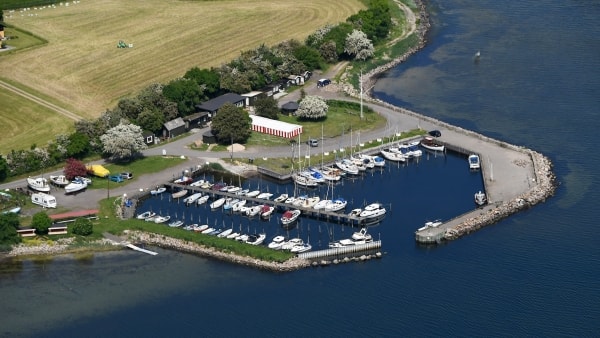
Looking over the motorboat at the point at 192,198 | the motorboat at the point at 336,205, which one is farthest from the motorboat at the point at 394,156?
the motorboat at the point at 192,198

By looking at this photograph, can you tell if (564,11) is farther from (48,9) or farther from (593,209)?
(48,9)

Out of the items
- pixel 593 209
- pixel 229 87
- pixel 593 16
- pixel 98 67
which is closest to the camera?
pixel 593 209

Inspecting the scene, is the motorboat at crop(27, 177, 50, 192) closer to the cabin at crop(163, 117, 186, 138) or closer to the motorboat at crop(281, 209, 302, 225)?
the cabin at crop(163, 117, 186, 138)

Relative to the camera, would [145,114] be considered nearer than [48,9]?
Yes

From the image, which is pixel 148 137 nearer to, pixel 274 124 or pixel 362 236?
pixel 274 124

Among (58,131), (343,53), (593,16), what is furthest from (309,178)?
(593,16)

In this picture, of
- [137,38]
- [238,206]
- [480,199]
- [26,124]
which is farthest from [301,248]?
[137,38]
